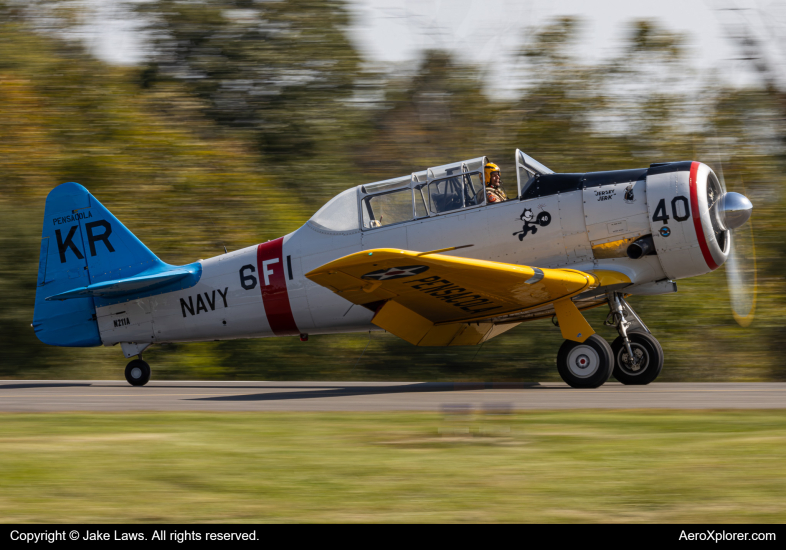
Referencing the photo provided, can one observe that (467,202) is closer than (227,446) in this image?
No

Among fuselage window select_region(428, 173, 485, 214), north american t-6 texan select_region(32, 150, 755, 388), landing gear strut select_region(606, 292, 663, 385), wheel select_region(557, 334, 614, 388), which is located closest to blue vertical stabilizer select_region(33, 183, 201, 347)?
north american t-6 texan select_region(32, 150, 755, 388)

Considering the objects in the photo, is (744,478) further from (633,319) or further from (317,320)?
(317,320)

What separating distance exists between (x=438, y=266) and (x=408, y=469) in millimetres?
4035

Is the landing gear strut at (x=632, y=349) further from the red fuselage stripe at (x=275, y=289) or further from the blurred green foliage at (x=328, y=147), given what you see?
the red fuselage stripe at (x=275, y=289)

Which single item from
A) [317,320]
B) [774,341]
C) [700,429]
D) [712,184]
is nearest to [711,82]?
[774,341]

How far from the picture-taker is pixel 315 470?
488cm

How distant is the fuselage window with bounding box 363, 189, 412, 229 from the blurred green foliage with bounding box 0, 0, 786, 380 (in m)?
3.65

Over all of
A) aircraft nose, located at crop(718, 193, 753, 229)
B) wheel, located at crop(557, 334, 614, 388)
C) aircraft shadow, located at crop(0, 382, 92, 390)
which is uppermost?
aircraft nose, located at crop(718, 193, 753, 229)

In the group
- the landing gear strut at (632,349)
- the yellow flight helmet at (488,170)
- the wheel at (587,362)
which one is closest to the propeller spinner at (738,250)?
the landing gear strut at (632,349)

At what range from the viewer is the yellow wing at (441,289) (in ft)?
28.0

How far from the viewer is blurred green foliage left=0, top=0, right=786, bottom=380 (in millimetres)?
13695

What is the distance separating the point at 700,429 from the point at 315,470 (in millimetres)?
2952

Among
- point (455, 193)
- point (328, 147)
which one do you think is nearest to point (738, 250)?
point (455, 193)
